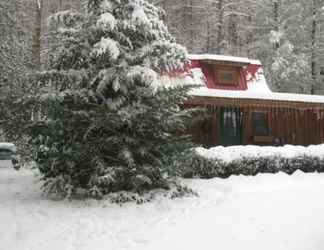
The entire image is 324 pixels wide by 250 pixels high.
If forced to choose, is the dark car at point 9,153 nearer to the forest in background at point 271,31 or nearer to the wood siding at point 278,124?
the wood siding at point 278,124

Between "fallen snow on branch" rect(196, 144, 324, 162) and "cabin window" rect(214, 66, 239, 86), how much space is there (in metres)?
5.21

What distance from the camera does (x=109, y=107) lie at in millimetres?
10023

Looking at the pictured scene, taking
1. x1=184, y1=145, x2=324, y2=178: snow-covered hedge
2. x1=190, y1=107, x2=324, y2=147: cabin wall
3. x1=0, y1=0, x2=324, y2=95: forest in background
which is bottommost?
x1=184, y1=145, x2=324, y2=178: snow-covered hedge

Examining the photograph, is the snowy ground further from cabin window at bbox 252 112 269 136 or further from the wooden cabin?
cabin window at bbox 252 112 269 136

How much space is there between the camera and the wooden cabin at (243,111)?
15539mm

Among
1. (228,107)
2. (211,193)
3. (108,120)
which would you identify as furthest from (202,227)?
(228,107)

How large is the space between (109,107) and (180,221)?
3.13m

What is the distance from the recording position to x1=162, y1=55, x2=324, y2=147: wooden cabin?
51.0 feet

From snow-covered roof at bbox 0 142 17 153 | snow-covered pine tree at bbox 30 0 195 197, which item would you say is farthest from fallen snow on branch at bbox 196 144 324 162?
snow-covered roof at bbox 0 142 17 153

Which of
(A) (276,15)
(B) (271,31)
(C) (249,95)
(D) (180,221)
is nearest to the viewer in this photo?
(D) (180,221)

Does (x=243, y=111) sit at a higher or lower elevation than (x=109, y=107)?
lower

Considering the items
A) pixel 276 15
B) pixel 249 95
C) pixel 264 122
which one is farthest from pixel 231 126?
pixel 276 15

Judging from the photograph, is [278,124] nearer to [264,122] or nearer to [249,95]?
[264,122]

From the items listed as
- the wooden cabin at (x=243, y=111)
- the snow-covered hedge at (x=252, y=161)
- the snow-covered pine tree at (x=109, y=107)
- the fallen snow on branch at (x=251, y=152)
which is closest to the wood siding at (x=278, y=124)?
the wooden cabin at (x=243, y=111)
